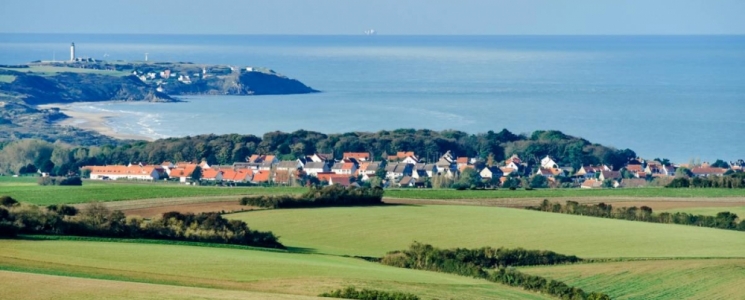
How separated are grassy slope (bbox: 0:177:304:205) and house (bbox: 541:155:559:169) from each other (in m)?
23.3

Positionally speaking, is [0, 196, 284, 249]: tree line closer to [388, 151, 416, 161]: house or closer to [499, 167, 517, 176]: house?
[499, 167, 517, 176]: house

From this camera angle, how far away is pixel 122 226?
29.6 m

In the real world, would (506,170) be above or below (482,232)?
above

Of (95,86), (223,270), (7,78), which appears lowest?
(223,270)

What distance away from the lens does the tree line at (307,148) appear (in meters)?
63.2

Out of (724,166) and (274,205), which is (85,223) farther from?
(724,166)

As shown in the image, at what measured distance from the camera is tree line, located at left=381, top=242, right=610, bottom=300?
26.5 m

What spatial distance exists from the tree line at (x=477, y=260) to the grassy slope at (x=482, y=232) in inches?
61.0

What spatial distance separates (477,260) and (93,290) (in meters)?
11.9

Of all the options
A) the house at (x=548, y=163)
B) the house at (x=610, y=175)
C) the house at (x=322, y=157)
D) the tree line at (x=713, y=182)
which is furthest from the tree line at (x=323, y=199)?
the house at (x=548, y=163)

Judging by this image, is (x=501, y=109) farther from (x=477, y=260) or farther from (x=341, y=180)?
(x=477, y=260)

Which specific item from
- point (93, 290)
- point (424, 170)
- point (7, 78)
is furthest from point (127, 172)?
point (7, 78)

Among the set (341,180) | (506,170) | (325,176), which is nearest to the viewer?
(341,180)

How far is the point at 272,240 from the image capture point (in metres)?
30.6
